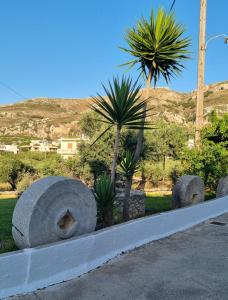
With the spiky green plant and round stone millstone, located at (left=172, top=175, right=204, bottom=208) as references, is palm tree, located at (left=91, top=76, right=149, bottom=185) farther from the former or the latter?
round stone millstone, located at (left=172, top=175, right=204, bottom=208)

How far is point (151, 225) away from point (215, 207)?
3.12 metres

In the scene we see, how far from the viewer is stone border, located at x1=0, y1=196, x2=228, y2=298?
3.68 metres

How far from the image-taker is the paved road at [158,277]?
376 centimetres

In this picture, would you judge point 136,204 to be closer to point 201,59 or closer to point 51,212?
point 51,212

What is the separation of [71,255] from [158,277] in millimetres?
1164

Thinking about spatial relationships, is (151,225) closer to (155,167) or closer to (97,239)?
(97,239)

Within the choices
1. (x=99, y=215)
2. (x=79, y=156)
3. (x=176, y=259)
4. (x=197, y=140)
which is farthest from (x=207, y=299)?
(x=79, y=156)

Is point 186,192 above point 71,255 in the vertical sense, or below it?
above

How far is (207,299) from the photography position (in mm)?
3656

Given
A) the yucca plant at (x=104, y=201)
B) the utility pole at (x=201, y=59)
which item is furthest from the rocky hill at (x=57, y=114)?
the yucca plant at (x=104, y=201)

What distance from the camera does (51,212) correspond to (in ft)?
14.4

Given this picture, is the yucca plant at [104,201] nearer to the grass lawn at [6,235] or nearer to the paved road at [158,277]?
the paved road at [158,277]

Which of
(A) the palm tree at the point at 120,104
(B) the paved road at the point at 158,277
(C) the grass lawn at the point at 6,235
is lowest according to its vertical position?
(B) the paved road at the point at 158,277

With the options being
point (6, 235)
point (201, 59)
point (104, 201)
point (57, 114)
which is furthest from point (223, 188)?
point (57, 114)
